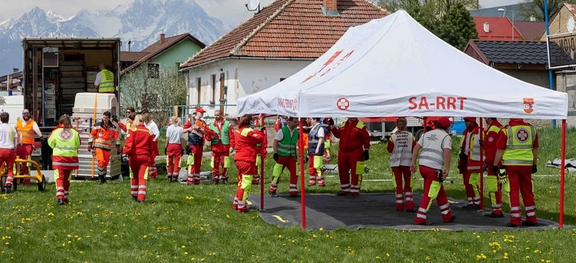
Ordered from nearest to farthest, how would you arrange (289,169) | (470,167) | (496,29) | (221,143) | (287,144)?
(470,167), (287,144), (289,169), (221,143), (496,29)

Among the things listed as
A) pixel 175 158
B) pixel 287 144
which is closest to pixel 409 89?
pixel 287 144

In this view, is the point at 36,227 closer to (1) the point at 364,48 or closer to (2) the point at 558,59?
(1) the point at 364,48

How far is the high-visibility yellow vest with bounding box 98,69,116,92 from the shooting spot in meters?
24.7

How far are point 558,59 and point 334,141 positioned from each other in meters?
10.8

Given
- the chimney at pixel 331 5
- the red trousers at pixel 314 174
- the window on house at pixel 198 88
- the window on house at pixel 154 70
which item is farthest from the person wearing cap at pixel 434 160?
the window on house at pixel 154 70

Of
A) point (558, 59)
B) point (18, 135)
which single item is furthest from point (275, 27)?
point (18, 135)

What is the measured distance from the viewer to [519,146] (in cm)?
1355

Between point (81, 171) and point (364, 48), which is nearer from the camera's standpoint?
point (364, 48)

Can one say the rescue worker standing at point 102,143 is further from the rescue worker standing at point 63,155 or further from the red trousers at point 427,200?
the red trousers at point 427,200

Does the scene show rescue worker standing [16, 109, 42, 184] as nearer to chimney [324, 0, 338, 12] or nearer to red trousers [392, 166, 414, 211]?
red trousers [392, 166, 414, 211]

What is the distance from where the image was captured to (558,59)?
122 feet

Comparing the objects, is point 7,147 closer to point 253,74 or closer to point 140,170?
point 140,170

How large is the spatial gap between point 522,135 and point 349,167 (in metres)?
5.16

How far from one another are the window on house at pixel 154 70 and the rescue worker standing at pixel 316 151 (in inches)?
1492
